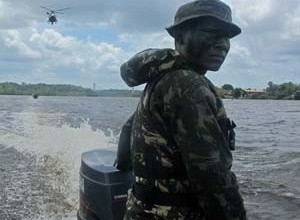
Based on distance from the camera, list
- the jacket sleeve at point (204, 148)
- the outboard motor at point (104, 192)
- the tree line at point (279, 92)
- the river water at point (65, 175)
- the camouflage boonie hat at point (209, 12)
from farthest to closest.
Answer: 1. the tree line at point (279, 92)
2. the river water at point (65, 175)
3. the outboard motor at point (104, 192)
4. the camouflage boonie hat at point (209, 12)
5. the jacket sleeve at point (204, 148)

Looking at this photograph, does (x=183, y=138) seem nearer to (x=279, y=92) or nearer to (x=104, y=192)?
(x=104, y=192)

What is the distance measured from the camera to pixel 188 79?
2.31 meters

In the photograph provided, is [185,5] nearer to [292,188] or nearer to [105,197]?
[105,197]

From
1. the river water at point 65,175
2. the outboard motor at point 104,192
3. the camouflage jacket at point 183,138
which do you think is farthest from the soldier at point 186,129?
the river water at point 65,175

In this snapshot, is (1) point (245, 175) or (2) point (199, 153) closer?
(2) point (199, 153)

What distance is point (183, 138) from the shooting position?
228cm

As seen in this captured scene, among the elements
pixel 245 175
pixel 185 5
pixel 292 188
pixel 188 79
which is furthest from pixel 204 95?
pixel 245 175

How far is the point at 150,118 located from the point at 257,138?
28.0m

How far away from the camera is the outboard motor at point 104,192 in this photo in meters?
3.82

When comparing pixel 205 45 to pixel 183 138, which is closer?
pixel 183 138

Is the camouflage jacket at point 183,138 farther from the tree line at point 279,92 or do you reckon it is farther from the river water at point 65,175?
the tree line at point 279,92

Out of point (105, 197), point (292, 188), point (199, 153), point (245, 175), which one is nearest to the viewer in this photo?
point (199, 153)

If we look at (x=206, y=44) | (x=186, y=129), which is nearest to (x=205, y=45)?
(x=206, y=44)

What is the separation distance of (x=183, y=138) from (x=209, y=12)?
0.61m
